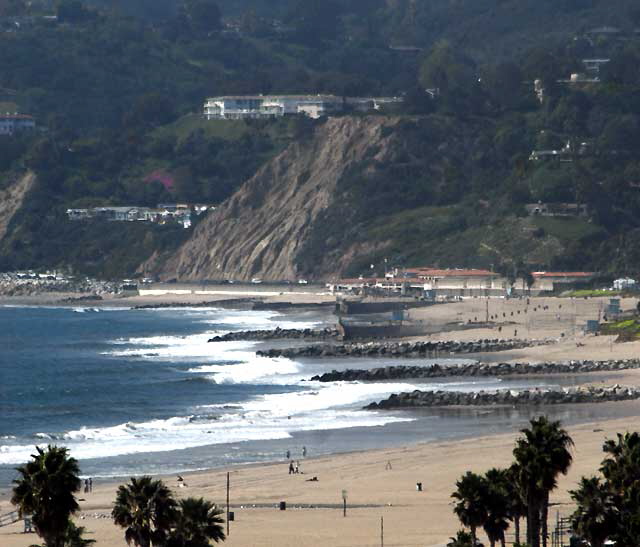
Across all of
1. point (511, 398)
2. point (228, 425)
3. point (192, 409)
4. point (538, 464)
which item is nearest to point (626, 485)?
point (538, 464)

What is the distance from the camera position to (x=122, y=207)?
182375mm

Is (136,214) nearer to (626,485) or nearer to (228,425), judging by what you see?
(228,425)

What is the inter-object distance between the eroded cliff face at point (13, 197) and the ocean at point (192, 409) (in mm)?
72311

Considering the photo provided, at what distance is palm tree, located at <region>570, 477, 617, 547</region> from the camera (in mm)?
31656

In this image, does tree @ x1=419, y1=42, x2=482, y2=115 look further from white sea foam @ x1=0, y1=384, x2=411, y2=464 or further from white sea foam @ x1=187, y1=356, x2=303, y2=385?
white sea foam @ x1=0, y1=384, x2=411, y2=464

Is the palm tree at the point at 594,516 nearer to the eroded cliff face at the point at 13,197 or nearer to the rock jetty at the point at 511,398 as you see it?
the rock jetty at the point at 511,398

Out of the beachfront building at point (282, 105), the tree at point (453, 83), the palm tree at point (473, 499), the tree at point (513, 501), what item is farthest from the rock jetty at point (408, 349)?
the beachfront building at point (282, 105)

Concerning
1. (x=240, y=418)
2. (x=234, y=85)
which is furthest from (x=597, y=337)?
(x=234, y=85)

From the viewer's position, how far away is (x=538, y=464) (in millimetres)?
33344

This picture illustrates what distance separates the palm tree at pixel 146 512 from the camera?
31.8 m

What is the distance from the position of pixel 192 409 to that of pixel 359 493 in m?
23.0

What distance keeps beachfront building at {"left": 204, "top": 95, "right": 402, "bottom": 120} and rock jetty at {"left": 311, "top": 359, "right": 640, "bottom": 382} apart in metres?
101

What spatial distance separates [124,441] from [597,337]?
3755 cm

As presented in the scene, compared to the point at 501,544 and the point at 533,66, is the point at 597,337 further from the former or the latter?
the point at 533,66
